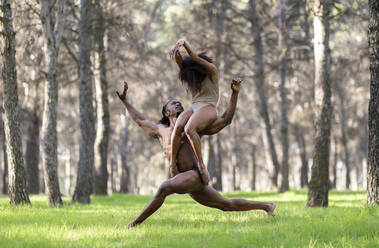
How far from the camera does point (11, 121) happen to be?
10.7 meters

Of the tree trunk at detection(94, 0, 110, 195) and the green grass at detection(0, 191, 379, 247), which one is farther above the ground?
the tree trunk at detection(94, 0, 110, 195)

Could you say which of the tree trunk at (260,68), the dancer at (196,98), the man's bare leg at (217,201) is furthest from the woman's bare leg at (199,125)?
the tree trunk at (260,68)

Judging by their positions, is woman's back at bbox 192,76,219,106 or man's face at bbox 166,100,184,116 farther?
man's face at bbox 166,100,184,116

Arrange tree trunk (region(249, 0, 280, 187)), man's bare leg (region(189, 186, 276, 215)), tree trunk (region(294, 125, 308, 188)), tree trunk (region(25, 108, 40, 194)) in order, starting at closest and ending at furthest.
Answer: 1. man's bare leg (region(189, 186, 276, 215))
2. tree trunk (region(25, 108, 40, 194))
3. tree trunk (region(249, 0, 280, 187))
4. tree trunk (region(294, 125, 308, 188))

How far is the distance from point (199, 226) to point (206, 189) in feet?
1.66

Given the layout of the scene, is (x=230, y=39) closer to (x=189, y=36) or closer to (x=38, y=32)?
(x=189, y=36)

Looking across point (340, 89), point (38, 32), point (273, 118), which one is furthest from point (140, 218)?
point (273, 118)

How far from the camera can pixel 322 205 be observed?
11164 millimetres

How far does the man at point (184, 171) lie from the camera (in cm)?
655

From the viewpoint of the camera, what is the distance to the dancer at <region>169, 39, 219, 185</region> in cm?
642

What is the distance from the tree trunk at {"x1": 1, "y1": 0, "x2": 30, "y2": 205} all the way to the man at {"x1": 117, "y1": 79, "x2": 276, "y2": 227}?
4490 millimetres

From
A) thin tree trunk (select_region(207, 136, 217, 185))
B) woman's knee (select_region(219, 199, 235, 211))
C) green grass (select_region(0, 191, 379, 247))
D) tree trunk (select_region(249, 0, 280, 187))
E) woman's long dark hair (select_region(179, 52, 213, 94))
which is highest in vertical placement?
tree trunk (select_region(249, 0, 280, 187))

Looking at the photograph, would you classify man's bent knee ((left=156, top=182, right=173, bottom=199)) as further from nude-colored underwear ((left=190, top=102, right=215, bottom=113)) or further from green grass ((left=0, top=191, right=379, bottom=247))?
nude-colored underwear ((left=190, top=102, right=215, bottom=113))

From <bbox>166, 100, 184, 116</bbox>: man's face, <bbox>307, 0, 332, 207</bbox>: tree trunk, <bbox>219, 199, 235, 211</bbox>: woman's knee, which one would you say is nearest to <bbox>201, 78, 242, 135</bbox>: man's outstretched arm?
<bbox>166, 100, 184, 116</bbox>: man's face
